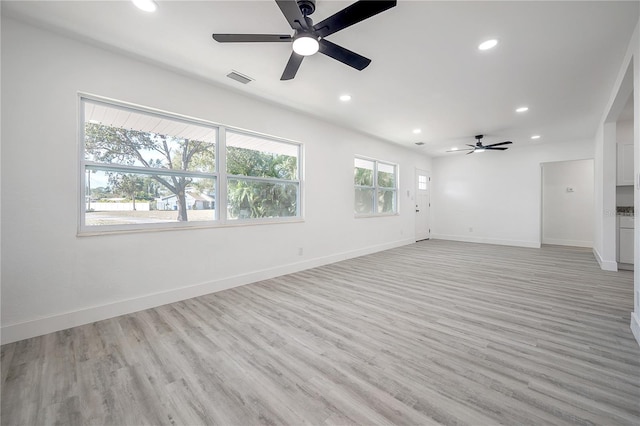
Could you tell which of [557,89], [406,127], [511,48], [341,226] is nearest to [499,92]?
[557,89]

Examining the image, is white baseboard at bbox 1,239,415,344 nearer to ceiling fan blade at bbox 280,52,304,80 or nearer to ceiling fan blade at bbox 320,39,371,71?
ceiling fan blade at bbox 280,52,304,80

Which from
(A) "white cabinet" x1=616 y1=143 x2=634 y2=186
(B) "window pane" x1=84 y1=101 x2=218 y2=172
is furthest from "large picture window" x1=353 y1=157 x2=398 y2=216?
(A) "white cabinet" x1=616 y1=143 x2=634 y2=186

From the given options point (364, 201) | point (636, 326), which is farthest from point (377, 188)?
point (636, 326)

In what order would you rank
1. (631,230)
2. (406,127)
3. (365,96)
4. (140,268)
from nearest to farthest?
(140,268)
(365,96)
(631,230)
(406,127)

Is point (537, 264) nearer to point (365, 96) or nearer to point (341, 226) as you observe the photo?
point (341, 226)

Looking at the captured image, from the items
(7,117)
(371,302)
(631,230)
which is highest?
(7,117)

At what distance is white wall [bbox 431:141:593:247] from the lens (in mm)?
6887

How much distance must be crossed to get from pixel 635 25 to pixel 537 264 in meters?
4.00

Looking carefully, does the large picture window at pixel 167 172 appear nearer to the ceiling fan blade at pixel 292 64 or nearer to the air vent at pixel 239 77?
the air vent at pixel 239 77

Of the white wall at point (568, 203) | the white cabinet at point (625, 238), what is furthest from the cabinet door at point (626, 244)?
the white wall at point (568, 203)

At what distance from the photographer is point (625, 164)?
15.1ft

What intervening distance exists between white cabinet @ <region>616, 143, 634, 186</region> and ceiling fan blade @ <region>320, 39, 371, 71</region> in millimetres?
5458

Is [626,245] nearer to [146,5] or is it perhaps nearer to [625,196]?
[625,196]

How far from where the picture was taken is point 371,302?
3.09m
